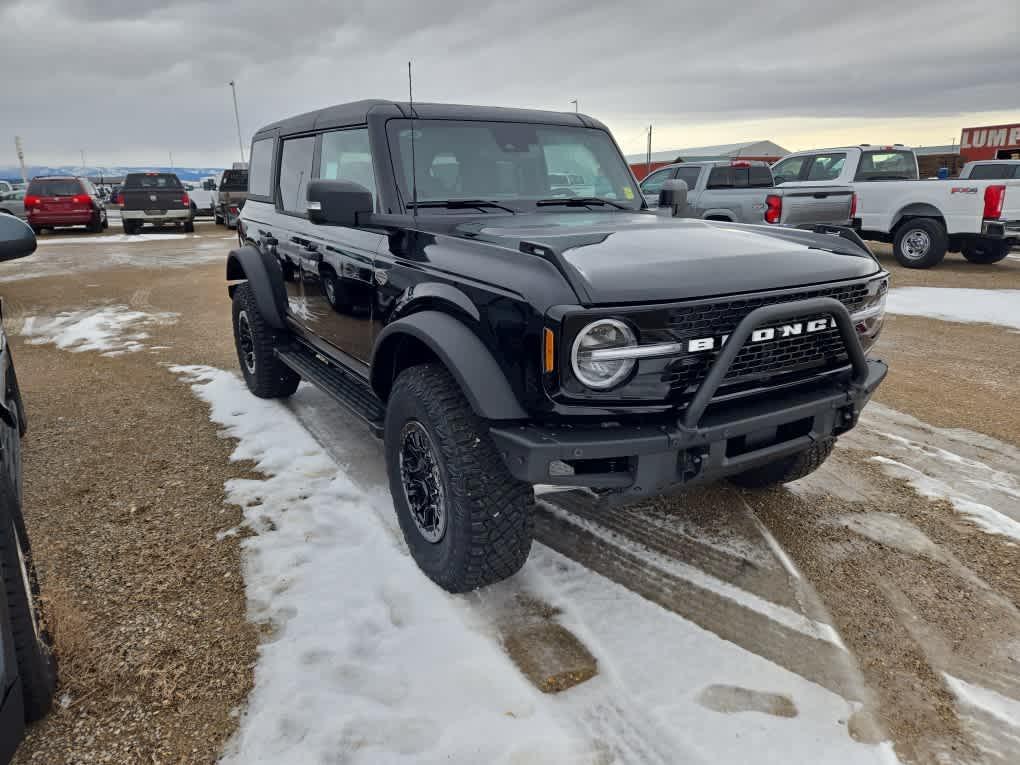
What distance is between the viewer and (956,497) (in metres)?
3.65

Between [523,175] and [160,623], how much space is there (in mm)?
2626

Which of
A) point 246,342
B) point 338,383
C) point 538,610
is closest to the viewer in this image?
point 538,610

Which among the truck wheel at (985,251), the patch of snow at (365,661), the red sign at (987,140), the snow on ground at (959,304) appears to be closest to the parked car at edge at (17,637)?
the patch of snow at (365,661)

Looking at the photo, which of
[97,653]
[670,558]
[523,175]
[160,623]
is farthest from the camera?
[523,175]

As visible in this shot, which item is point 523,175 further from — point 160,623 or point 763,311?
point 160,623

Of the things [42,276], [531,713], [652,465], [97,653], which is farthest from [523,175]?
[42,276]

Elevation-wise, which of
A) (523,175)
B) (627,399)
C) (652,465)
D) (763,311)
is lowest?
(652,465)

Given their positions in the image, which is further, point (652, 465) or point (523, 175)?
point (523, 175)

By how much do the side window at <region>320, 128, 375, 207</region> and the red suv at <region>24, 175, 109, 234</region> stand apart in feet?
62.8

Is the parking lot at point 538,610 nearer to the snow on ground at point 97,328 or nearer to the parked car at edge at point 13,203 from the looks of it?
the snow on ground at point 97,328

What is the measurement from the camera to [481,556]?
2600mm

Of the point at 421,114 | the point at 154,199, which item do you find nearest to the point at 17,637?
the point at 421,114

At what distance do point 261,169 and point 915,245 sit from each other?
11.1 m

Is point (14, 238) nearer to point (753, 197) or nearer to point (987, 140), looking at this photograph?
point (753, 197)
